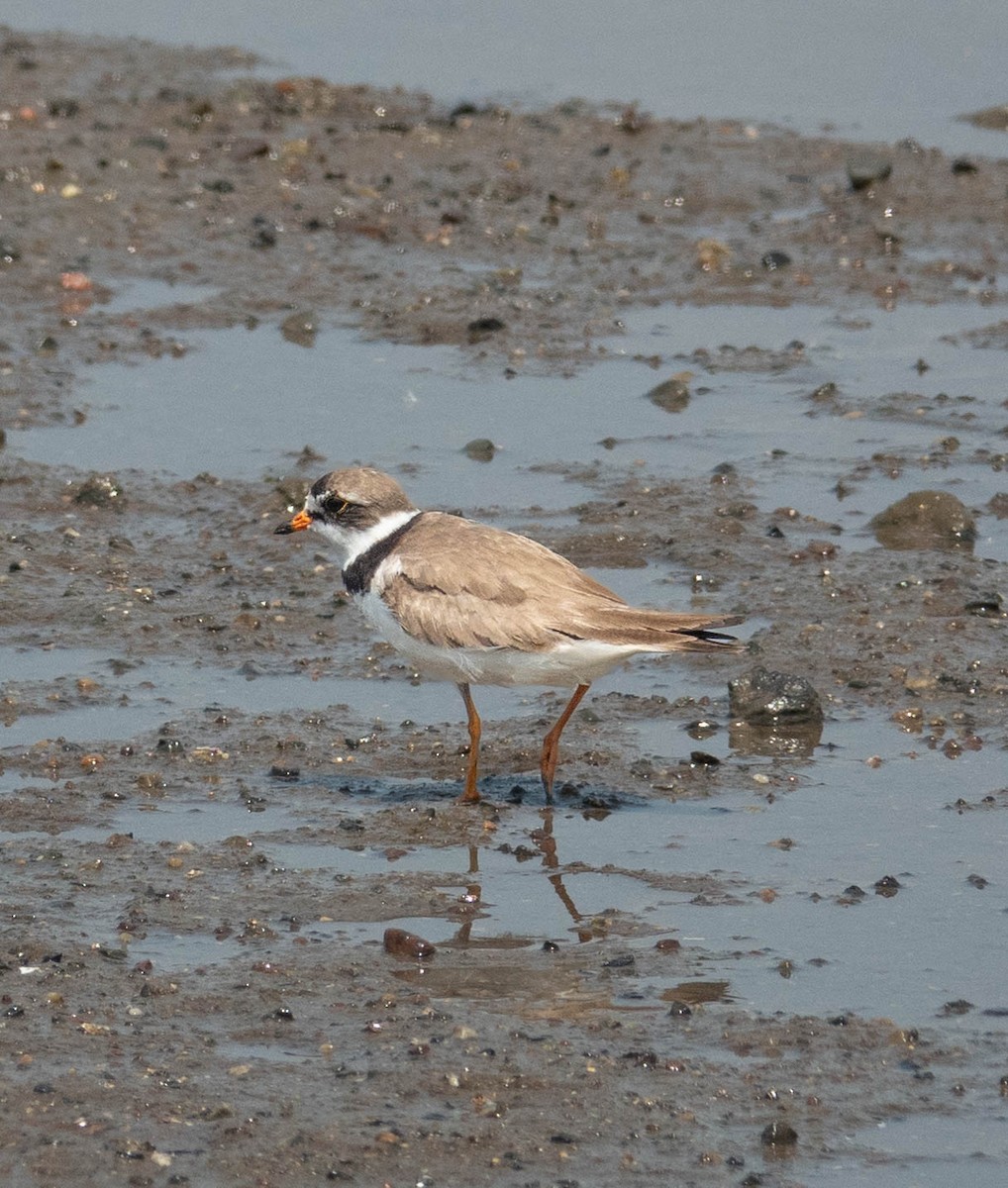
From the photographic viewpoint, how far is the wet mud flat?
5.06 m

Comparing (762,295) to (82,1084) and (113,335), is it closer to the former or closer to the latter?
(113,335)

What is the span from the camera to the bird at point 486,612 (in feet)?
22.5

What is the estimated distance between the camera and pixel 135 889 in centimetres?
627

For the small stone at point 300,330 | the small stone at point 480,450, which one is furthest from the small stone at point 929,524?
the small stone at point 300,330

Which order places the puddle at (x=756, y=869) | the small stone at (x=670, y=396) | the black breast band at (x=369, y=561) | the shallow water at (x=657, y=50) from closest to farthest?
the puddle at (x=756, y=869), the black breast band at (x=369, y=561), the small stone at (x=670, y=396), the shallow water at (x=657, y=50)

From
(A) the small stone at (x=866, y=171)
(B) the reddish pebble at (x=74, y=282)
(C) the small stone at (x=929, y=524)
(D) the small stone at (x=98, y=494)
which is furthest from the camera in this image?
(A) the small stone at (x=866, y=171)

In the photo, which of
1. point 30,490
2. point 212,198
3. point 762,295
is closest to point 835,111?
point 762,295

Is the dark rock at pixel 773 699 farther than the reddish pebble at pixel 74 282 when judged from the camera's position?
No

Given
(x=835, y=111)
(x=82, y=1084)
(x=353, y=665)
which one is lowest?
(x=82, y=1084)

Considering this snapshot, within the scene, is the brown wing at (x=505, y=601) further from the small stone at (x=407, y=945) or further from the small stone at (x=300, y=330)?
the small stone at (x=300, y=330)

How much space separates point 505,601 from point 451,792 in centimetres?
76

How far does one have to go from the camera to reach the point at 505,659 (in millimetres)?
6996

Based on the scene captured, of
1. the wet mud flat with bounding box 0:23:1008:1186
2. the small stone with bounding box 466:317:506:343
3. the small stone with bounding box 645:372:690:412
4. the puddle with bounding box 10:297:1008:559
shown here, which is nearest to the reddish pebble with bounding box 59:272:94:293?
the wet mud flat with bounding box 0:23:1008:1186

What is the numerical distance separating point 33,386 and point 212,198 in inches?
131
